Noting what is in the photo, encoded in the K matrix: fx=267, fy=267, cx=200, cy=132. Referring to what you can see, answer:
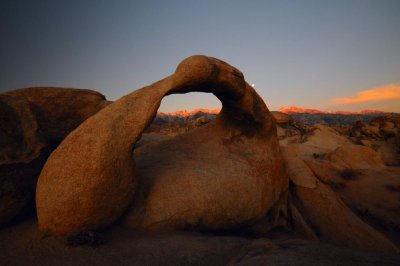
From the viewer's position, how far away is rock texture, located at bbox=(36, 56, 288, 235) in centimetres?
318

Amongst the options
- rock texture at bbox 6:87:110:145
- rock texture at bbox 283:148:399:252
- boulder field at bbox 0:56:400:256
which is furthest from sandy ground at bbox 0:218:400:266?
rock texture at bbox 283:148:399:252

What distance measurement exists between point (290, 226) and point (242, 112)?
2686mm

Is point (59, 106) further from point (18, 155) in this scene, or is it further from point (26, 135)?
point (18, 155)

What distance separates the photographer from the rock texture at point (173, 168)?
318cm

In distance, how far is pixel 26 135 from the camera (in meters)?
3.63

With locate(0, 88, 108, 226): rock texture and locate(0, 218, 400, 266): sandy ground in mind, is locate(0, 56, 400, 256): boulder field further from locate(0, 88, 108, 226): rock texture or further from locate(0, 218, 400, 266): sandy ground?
locate(0, 218, 400, 266): sandy ground

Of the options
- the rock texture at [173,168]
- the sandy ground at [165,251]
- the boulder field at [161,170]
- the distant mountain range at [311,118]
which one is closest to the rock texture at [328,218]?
the boulder field at [161,170]

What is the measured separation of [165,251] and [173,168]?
1658mm

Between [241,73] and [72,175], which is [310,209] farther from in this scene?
[72,175]

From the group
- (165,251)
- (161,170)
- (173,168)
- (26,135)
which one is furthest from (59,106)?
(165,251)

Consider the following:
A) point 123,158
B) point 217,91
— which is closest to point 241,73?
point 217,91

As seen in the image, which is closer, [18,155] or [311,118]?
[18,155]

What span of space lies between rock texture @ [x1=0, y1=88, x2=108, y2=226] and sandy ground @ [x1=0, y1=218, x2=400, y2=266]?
400 mm

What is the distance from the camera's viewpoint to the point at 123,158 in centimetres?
343
